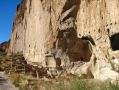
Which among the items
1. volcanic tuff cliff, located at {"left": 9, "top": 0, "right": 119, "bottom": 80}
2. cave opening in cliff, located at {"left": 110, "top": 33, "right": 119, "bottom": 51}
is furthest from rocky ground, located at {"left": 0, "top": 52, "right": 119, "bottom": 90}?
cave opening in cliff, located at {"left": 110, "top": 33, "right": 119, "bottom": 51}

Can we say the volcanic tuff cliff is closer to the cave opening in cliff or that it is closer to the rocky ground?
the cave opening in cliff

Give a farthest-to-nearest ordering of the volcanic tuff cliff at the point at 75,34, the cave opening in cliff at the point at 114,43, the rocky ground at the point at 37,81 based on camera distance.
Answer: the volcanic tuff cliff at the point at 75,34 → the cave opening in cliff at the point at 114,43 → the rocky ground at the point at 37,81

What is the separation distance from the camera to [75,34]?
79.0 ft

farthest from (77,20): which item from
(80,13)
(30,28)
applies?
(30,28)

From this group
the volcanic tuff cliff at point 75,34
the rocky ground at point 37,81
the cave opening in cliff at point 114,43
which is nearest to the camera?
the rocky ground at point 37,81

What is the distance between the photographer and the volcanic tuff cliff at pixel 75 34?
65.7ft

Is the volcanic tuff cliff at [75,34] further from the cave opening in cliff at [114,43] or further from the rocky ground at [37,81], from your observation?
the rocky ground at [37,81]

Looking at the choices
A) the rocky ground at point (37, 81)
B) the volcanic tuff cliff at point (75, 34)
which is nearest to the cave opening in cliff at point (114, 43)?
the volcanic tuff cliff at point (75, 34)

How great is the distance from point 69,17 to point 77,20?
1.30 m

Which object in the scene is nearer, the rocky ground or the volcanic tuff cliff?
the rocky ground

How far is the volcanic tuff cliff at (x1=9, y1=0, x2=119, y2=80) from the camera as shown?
20016 mm

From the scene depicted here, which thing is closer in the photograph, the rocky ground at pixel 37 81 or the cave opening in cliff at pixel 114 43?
the rocky ground at pixel 37 81

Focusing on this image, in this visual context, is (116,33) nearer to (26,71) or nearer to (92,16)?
(92,16)

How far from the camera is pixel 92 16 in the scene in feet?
75.4
